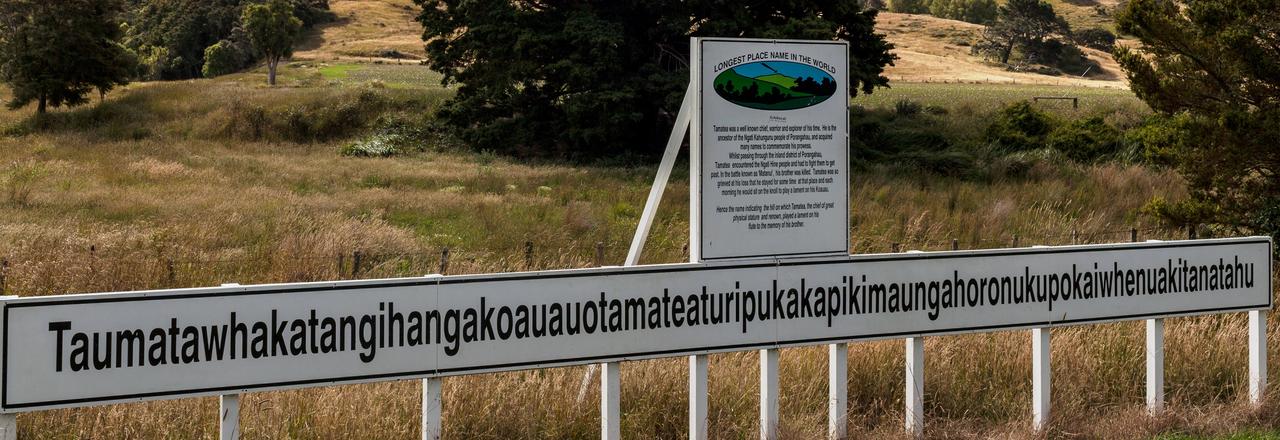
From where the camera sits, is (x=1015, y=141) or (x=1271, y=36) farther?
(x=1015, y=141)

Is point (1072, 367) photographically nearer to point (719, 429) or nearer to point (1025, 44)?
point (719, 429)

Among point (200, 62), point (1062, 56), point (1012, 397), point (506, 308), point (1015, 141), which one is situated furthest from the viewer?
point (1062, 56)

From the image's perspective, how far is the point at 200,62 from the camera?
97.4 m

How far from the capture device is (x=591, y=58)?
31.9 m

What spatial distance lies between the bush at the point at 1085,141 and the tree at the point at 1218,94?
18570 millimetres

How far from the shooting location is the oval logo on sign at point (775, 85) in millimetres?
5984

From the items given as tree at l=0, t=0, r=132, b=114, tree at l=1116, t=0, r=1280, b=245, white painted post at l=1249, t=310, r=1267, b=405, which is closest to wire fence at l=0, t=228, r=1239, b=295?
tree at l=1116, t=0, r=1280, b=245

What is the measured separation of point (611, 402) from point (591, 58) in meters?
26.9

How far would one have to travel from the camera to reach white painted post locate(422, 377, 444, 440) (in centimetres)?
522

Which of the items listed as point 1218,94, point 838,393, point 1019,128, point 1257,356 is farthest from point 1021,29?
point 838,393

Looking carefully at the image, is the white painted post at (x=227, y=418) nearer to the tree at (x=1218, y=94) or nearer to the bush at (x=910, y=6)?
the tree at (x=1218, y=94)

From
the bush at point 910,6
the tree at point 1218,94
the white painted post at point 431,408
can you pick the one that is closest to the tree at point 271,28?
the tree at point 1218,94

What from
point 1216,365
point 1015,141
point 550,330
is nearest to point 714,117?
point 550,330

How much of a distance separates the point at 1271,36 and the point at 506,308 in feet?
32.6
